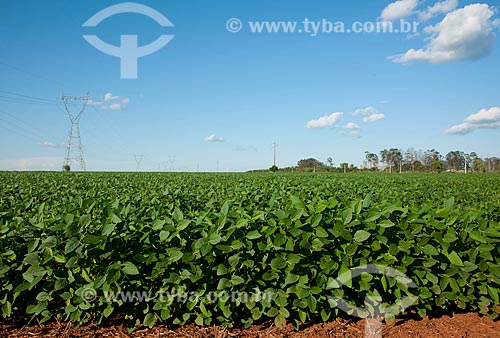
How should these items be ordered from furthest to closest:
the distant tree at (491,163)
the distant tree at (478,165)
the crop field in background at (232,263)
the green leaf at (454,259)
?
the distant tree at (491,163)
the distant tree at (478,165)
the green leaf at (454,259)
the crop field in background at (232,263)

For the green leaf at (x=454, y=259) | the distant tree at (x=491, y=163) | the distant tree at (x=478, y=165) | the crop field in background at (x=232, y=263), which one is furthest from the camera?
the distant tree at (x=491, y=163)

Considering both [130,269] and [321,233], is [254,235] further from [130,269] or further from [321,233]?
[130,269]

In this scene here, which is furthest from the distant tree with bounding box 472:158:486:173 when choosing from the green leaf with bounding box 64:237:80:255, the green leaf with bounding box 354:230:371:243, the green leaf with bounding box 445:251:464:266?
the green leaf with bounding box 64:237:80:255

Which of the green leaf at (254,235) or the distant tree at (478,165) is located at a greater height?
the distant tree at (478,165)

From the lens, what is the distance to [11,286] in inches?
103

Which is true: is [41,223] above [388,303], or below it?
above

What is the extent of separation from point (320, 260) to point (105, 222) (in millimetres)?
1554

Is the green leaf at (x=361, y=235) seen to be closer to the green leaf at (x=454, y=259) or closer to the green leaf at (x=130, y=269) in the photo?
the green leaf at (x=454, y=259)

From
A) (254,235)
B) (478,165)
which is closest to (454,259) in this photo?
(254,235)

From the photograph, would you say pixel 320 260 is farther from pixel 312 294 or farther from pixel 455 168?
pixel 455 168

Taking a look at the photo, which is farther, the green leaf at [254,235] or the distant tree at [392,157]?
the distant tree at [392,157]

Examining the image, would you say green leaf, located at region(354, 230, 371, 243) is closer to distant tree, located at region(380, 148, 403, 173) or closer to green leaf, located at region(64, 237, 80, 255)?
green leaf, located at region(64, 237, 80, 255)

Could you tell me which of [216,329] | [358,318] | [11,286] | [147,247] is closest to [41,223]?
[11,286]

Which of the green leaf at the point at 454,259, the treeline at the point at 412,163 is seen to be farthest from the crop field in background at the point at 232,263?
the treeline at the point at 412,163
